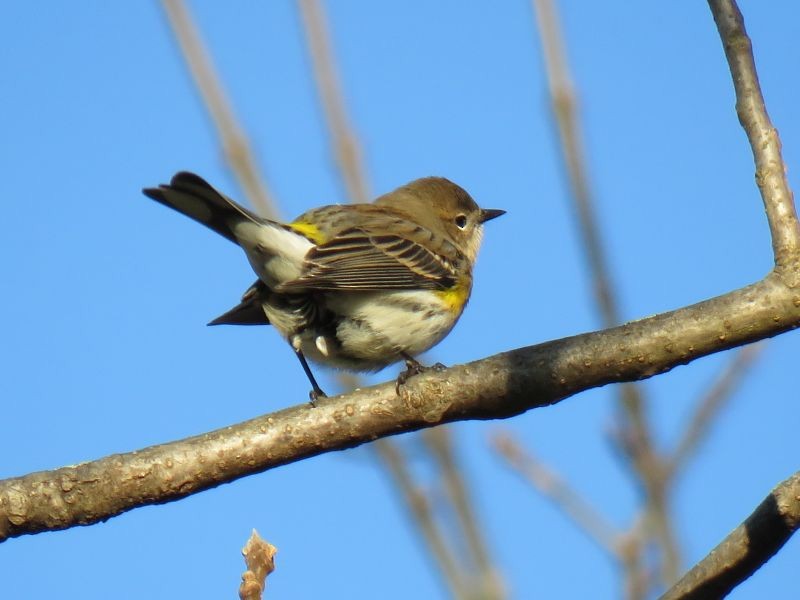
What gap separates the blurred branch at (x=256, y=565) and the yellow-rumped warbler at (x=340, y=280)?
8.31 ft

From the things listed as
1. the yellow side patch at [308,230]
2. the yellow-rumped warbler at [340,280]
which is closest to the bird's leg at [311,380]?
the yellow-rumped warbler at [340,280]

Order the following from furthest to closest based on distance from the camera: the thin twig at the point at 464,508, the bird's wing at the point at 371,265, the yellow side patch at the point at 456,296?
the yellow side patch at the point at 456,296 < the bird's wing at the point at 371,265 < the thin twig at the point at 464,508

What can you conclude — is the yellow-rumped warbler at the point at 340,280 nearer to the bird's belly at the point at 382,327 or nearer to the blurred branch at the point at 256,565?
the bird's belly at the point at 382,327

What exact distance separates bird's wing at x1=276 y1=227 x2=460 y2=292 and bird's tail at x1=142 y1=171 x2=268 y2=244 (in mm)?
467

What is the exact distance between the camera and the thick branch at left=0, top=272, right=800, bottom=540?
3.48 metres

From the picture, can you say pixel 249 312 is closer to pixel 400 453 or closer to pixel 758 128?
pixel 400 453

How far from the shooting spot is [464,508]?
414 cm

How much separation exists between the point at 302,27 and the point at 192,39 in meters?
0.55

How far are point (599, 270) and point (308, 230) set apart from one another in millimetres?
2733

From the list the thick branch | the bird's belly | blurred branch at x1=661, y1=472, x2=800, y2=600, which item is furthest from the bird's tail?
blurred branch at x1=661, y1=472, x2=800, y2=600

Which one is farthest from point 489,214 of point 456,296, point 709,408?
point 709,408

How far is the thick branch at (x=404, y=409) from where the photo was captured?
3.48 metres

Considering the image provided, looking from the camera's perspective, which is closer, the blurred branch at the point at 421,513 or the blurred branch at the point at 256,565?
the blurred branch at the point at 256,565

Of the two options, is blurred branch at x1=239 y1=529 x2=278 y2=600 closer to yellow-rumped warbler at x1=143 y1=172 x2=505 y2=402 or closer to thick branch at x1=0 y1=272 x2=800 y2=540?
thick branch at x1=0 y1=272 x2=800 y2=540
